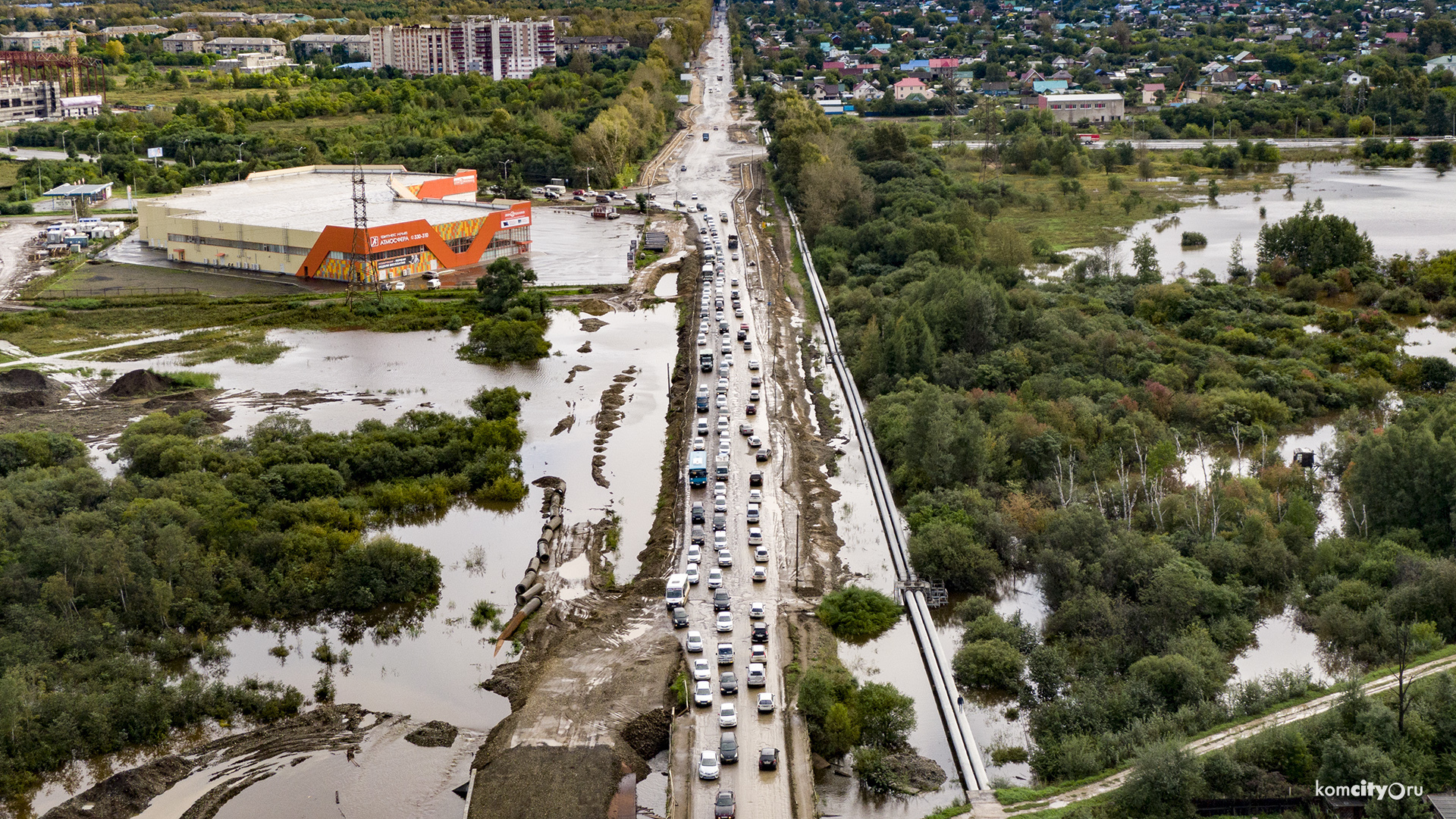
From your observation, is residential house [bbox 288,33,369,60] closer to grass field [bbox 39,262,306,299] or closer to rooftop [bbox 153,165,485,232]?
rooftop [bbox 153,165,485,232]

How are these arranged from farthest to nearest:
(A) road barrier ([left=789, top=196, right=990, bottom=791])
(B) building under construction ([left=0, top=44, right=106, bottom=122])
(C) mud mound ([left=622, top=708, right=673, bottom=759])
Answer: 1. (B) building under construction ([left=0, top=44, right=106, bottom=122])
2. (C) mud mound ([left=622, top=708, right=673, bottom=759])
3. (A) road barrier ([left=789, top=196, right=990, bottom=791])

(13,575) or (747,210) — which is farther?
(747,210)

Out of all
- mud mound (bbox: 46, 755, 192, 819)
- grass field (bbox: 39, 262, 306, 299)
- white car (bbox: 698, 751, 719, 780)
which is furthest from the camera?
grass field (bbox: 39, 262, 306, 299)

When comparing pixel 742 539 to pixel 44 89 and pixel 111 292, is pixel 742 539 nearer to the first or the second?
pixel 111 292

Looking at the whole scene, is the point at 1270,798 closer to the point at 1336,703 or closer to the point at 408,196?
the point at 1336,703

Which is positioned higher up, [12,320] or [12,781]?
[12,320]

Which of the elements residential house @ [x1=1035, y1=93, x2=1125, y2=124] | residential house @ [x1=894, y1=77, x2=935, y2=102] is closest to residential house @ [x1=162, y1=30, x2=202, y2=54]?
residential house @ [x1=894, y1=77, x2=935, y2=102]

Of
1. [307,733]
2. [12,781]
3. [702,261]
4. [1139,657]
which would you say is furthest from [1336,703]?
[702,261]
